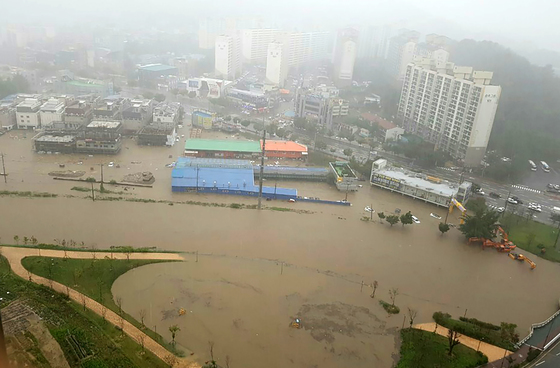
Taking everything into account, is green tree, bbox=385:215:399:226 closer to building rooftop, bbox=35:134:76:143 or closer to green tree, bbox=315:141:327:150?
green tree, bbox=315:141:327:150

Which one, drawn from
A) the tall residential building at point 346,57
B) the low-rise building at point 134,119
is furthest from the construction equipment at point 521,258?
the tall residential building at point 346,57

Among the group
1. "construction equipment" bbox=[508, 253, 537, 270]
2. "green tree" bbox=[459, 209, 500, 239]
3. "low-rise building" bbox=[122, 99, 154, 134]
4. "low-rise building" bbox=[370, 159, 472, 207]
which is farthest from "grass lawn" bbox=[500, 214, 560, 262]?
"low-rise building" bbox=[122, 99, 154, 134]

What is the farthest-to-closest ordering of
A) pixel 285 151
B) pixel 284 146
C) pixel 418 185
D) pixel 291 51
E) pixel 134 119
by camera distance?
pixel 291 51, pixel 134 119, pixel 284 146, pixel 285 151, pixel 418 185

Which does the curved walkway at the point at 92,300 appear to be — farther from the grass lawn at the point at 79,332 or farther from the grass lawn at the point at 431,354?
the grass lawn at the point at 431,354

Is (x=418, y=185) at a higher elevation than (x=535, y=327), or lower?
higher

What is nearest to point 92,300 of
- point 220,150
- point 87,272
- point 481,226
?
point 87,272

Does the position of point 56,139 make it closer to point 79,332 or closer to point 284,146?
point 284,146

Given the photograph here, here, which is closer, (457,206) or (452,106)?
(457,206)

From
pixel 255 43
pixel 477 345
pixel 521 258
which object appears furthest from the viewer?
pixel 255 43
